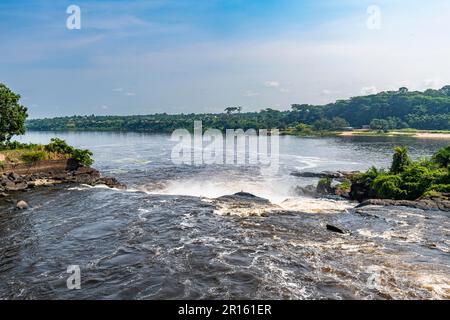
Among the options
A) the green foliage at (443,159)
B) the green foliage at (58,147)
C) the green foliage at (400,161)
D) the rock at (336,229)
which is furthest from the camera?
the green foliage at (58,147)

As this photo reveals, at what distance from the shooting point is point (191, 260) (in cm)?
2258

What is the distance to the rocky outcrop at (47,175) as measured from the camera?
44938 mm

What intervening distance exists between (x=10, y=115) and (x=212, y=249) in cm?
4184

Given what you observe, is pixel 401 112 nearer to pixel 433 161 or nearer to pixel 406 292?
pixel 433 161

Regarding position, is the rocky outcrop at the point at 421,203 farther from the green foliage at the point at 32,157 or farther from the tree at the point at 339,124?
the tree at the point at 339,124

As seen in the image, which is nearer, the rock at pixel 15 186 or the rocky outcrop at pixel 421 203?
the rocky outcrop at pixel 421 203

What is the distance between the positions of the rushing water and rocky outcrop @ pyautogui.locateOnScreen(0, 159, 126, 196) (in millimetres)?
4024

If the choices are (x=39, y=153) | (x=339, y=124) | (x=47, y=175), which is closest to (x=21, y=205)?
(x=47, y=175)

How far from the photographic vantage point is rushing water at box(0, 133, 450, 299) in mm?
19047

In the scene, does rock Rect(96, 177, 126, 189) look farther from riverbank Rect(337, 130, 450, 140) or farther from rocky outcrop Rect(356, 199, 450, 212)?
riverbank Rect(337, 130, 450, 140)

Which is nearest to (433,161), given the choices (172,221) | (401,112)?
(172,221)

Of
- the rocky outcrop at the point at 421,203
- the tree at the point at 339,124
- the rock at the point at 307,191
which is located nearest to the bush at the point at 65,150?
the rock at the point at 307,191

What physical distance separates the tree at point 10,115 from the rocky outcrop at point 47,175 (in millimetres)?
8004
